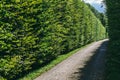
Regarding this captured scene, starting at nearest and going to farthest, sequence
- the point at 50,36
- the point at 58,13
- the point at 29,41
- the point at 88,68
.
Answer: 1. the point at 29,41
2. the point at 88,68
3. the point at 50,36
4. the point at 58,13

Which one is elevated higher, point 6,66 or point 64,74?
point 6,66

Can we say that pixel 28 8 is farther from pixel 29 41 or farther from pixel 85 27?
pixel 85 27

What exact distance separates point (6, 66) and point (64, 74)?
570cm

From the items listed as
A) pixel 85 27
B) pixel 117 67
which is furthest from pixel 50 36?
pixel 85 27

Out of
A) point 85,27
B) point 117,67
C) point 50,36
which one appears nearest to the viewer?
point 117,67

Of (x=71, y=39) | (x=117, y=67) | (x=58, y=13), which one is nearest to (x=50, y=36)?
(x=58, y=13)

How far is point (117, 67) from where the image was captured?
17.7m

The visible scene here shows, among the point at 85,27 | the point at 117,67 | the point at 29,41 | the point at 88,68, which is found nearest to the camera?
the point at 117,67

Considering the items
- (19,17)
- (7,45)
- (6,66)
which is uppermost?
(19,17)

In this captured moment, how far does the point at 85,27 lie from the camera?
56.0 metres

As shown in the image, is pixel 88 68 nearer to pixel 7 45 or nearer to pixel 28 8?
pixel 28 8

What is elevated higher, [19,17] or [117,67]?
[19,17]

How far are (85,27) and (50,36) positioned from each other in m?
30.8

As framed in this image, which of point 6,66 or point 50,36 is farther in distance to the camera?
point 50,36
